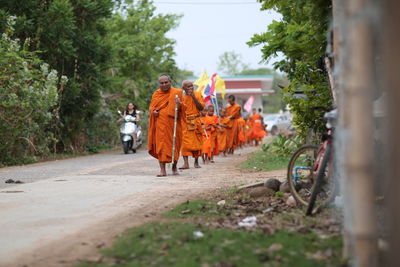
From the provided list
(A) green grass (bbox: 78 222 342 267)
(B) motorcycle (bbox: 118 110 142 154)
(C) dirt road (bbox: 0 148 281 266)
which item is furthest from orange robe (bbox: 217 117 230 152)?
(A) green grass (bbox: 78 222 342 267)

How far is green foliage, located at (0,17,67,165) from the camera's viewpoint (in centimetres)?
1678

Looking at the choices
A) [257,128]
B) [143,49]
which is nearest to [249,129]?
[257,128]

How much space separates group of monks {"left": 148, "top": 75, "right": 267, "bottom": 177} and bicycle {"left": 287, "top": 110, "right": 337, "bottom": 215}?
4770 mm

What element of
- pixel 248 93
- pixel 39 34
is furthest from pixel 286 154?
pixel 248 93

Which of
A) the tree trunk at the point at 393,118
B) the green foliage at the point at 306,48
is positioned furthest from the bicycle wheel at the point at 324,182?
the tree trunk at the point at 393,118

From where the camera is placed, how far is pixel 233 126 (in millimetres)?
22500

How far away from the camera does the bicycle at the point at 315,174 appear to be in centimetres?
727

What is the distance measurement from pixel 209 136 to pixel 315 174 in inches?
467

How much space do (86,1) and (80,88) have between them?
9.34 ft

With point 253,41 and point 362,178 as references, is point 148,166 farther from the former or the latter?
point 362,178

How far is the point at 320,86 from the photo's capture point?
10680 mm

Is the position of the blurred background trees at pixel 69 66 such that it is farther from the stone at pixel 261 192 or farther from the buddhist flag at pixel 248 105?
the stone at pixel 261 192

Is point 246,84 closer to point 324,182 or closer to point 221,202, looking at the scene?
point 221,202

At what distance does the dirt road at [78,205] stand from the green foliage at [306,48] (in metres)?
1.70
